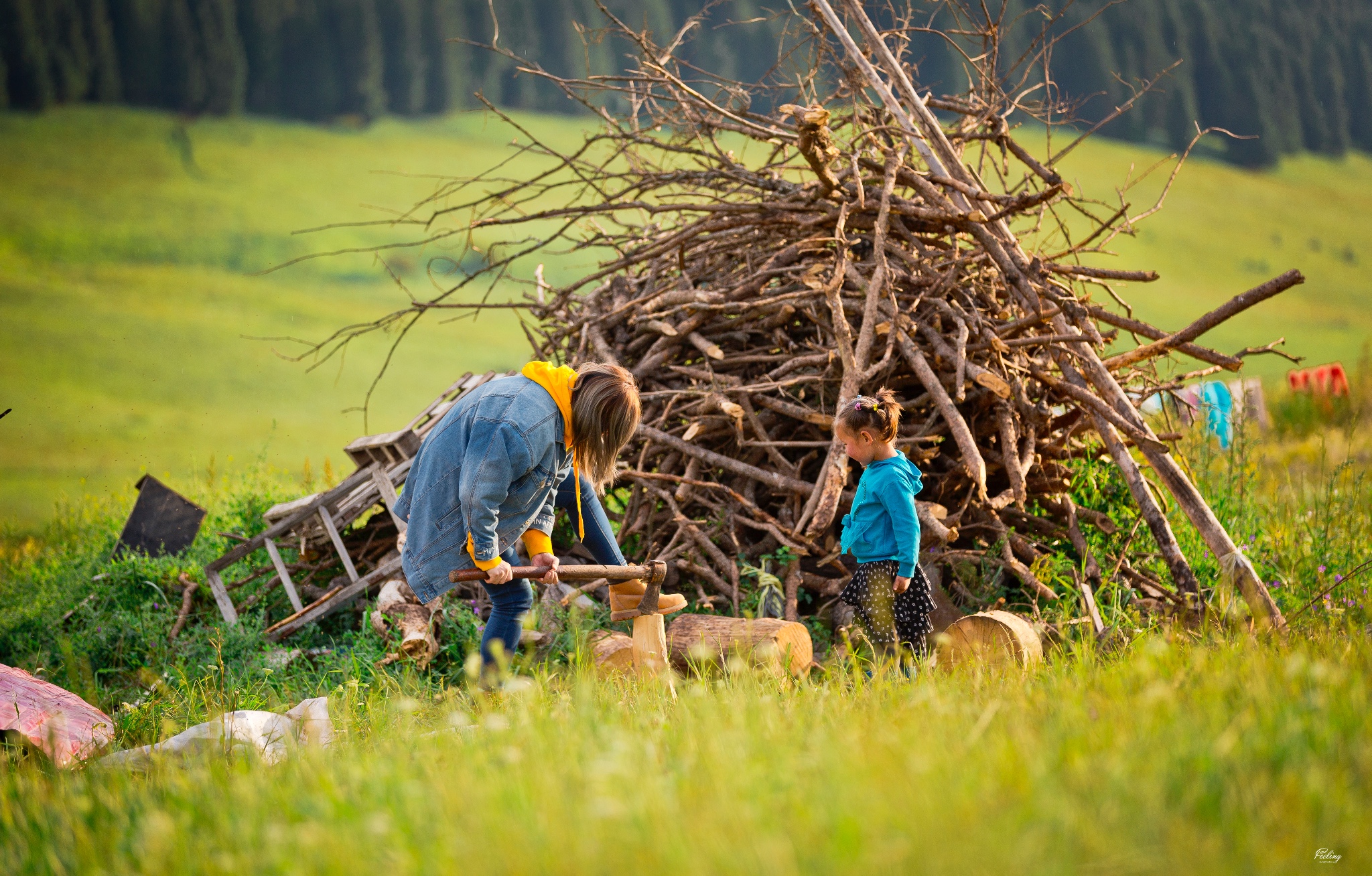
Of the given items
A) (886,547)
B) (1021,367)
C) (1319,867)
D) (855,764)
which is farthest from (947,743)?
(1021,367)

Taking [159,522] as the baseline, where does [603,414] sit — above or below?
above

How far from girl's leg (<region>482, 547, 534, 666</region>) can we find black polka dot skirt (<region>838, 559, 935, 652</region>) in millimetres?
1304

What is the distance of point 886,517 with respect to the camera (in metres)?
3.66

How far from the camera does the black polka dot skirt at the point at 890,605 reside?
366 cm

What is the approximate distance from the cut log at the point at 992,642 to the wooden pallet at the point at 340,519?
9.45 feet

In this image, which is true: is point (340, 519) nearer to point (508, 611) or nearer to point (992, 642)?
point (508, 611)

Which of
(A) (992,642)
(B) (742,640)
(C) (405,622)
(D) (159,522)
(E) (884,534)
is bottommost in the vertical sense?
(D) (159,522)

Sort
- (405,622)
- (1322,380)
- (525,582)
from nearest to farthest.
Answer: (525,582) → (405,622) → (1322,380)

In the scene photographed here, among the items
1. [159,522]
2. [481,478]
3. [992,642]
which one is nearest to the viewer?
[481,478]

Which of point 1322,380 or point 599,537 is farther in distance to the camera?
point 1322,380

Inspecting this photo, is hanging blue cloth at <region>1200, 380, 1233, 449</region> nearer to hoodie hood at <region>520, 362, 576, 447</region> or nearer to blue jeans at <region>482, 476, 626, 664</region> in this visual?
blue jeans at <region>482, 476, 626, 664</region>

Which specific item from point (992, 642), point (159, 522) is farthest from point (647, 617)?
point (159, 522)

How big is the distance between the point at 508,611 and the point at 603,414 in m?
0.93

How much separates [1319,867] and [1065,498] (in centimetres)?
340
